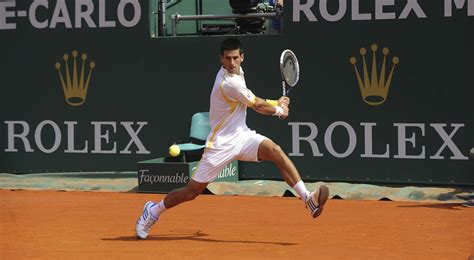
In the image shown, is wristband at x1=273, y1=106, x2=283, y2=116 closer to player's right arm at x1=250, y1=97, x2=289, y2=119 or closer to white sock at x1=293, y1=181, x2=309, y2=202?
player's right arm at x1=250, y1=97, x2=289, y2=119

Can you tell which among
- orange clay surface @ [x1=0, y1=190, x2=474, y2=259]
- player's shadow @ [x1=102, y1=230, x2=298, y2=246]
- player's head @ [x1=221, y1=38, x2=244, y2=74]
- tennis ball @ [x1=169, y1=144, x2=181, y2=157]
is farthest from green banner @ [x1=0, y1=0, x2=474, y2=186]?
player's head @ [x1=221, y1=38, x2=244, y2=74]

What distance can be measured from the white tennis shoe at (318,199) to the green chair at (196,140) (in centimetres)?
391

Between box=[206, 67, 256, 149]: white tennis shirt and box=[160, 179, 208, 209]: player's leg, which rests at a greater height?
box=[206, 67, 256, 149]: white tennis shirt

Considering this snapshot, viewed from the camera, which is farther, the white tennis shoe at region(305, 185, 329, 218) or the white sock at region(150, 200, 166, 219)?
the white sock at region(150, 200, 166, 219)

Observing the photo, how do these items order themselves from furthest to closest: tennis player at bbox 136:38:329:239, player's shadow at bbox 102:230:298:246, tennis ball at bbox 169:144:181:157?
tennis ball at bbox 169:144:181:157, player's shadow at bbox 102:230:298:246, tennis player at bbox 136:38:329:239

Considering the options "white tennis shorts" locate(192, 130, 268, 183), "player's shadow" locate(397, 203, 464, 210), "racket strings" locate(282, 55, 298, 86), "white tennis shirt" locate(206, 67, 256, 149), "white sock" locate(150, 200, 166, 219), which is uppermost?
"racket strings" locate(282, 55, 298, 86)

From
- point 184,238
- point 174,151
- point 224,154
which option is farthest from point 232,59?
point 174,151

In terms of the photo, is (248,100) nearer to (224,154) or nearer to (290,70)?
(224,154)

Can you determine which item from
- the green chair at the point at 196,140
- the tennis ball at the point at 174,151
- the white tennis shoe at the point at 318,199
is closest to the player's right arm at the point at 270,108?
the white tennis shoe at the point at 318,199

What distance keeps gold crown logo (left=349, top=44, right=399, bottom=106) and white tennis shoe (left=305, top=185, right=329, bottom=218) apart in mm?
3731

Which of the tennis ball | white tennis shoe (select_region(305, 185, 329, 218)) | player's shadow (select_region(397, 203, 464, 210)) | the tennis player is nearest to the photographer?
white tennis shoe (select_region(305, 185, 329, 218))

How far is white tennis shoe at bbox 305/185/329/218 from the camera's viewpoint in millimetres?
6754

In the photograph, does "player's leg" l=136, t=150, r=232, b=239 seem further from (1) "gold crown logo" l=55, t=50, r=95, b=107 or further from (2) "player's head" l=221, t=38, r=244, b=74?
(1) "gold crown logo" l=55, t=50, r=95, b=107

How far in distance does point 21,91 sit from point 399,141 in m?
4.96
